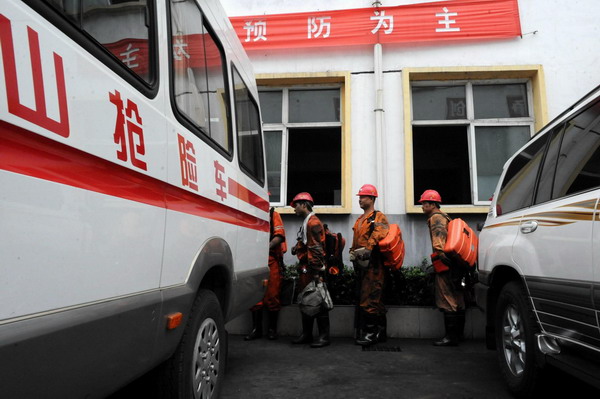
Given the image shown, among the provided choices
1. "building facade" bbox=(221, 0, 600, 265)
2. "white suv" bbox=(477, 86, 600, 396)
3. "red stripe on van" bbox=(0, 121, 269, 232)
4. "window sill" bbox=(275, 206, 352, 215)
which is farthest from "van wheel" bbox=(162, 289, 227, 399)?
"building facade" bbox=(221, 0, 600, 265)

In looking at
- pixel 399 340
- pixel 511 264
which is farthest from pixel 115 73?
pixel 399 340

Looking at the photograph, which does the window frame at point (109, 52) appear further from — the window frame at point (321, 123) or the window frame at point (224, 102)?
the window frame at point (321, 123)

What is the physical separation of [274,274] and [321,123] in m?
2.94

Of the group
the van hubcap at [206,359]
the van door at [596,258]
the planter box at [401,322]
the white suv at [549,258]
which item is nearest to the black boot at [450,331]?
the planter box at [401,322]

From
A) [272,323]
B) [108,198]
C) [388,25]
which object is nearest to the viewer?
[108,198]

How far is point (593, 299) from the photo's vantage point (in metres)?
2.34

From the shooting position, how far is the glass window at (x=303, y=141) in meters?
7.43

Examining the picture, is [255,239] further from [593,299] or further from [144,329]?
[593,299]

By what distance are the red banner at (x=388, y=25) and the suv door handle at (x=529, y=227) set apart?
481 centimetres

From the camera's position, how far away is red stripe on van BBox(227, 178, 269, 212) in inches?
127

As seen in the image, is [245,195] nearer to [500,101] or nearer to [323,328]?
[323,328]

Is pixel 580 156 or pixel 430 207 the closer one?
pixel 580 156

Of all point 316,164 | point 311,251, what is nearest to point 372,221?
point 311,251

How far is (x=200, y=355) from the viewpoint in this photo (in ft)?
8.84
